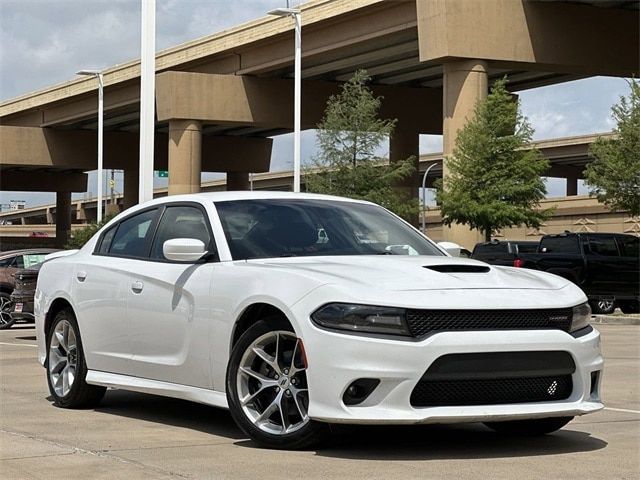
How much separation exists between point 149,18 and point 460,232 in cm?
2548

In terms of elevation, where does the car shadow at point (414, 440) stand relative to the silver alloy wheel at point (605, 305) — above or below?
above

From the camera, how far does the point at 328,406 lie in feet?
22.6

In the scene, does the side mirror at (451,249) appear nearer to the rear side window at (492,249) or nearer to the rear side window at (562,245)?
the rear side window at (562,245)

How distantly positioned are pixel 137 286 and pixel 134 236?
2.31 ft

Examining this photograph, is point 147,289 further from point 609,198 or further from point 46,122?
point 46,122

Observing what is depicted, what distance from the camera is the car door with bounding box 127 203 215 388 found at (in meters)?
8.03

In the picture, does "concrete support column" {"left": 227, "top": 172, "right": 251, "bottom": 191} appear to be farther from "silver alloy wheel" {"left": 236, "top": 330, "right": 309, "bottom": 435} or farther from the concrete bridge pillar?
"silver alloy wheel" {"left": 236, "top": 330, "right": 309, "bottom": 435}

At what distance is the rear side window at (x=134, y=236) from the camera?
30.1 ft

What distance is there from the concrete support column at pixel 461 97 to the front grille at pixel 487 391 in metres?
37.9

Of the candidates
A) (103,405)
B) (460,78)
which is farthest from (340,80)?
(103,405)

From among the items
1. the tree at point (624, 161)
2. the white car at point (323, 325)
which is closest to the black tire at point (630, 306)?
the tree at point (624, 161)

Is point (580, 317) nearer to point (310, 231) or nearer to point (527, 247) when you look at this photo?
point (310, 231)

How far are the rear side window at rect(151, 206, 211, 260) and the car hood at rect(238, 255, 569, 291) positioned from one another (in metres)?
0.81

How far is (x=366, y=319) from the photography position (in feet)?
22.6
